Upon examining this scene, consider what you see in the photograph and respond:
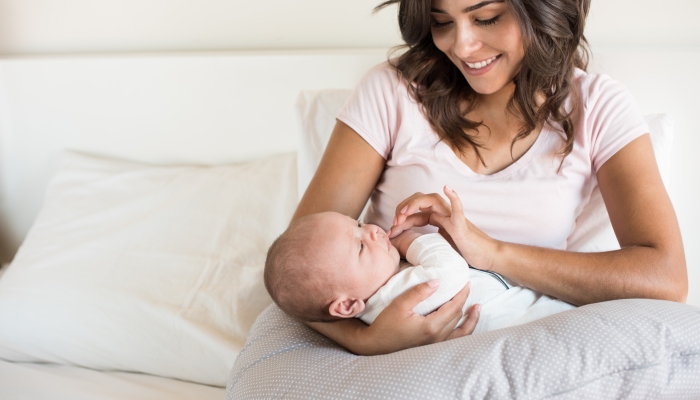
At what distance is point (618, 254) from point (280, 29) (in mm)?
1486

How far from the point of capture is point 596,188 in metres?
1.52

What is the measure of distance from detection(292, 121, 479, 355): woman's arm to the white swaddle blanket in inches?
1.1

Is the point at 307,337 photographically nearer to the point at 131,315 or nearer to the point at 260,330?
the point at 260,330

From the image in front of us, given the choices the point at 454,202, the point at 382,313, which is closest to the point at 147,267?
the point at 382,313

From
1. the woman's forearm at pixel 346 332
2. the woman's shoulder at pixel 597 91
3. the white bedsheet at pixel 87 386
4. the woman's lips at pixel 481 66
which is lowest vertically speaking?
the white bedsheet at pixel 87 386

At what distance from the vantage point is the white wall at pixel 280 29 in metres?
1.80

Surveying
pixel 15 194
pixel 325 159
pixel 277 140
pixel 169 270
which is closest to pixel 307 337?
pixel 325 159

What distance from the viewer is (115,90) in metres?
2.27

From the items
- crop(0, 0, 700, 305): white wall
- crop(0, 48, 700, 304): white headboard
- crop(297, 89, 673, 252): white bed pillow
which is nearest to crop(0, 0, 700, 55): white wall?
crop(0, 0, 700, 305): white wall

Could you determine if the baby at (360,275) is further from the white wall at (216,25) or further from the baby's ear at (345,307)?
the white wall at (216,25)

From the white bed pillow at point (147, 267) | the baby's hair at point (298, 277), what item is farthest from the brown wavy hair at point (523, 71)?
the white bed pillow at point (147, 267)

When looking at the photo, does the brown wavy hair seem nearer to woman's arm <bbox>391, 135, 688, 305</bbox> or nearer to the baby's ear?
woman's arm <bbox>391, 135, 688, 305</bbox>

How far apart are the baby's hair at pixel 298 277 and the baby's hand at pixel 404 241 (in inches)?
8.6

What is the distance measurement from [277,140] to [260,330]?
3.28 ft
